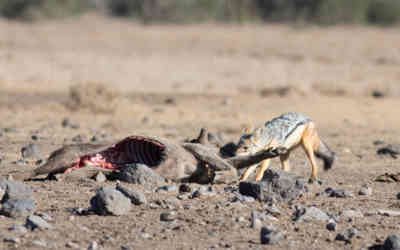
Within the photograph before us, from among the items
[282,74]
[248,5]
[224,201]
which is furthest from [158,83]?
[248,5]

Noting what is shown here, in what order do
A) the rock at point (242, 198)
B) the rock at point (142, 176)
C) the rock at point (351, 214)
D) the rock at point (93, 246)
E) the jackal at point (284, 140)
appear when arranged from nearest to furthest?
the rock at point (93, 246), the rock at point (351, 214), the rock at point (242, 198), the rock at point (142, 176), the jackal at point (284, 140)

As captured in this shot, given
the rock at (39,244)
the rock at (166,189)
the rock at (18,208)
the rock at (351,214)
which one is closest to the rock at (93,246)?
the rock at (39,244)

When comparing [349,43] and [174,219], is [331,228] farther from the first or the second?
[349,43]

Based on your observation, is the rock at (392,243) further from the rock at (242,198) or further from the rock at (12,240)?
the rock at (12,240)

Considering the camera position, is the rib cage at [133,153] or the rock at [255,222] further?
the rib cage at [133,153]

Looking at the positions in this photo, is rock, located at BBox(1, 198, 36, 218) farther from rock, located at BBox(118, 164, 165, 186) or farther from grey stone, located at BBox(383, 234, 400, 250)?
grey stone, located at BBox(383, 234, 400, 250)

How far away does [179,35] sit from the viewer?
25.3 m

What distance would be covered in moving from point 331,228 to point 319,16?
2440 cm

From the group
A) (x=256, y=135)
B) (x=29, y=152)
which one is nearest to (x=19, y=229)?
(x=256, y=135)

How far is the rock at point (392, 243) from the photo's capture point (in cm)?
476

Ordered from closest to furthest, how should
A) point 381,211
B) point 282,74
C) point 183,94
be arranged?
point 381,211 → point 183,94 → point 282,74

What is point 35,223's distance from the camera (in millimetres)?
5086

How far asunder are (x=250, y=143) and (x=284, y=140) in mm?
349

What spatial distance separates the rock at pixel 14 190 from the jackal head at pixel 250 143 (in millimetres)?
2013
